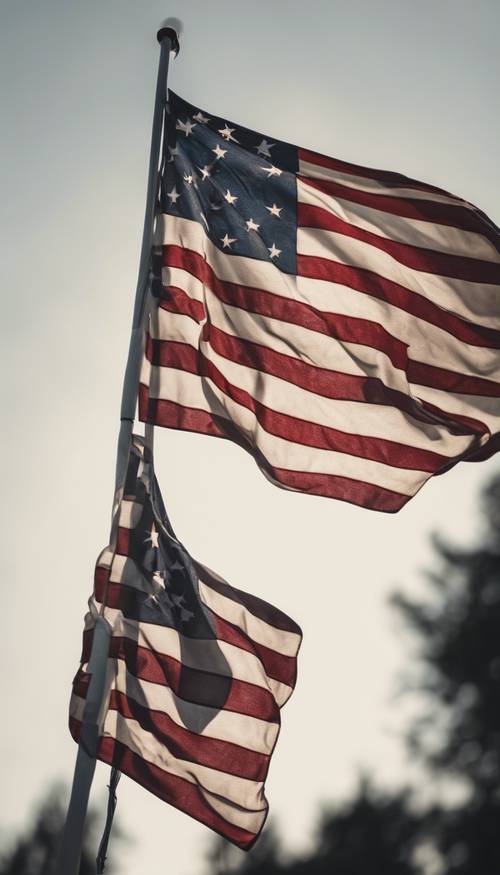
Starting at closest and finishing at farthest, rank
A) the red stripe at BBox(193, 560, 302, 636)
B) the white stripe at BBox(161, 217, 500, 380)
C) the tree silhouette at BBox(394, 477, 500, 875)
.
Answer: the red stripe at BBox(193, 560, 302, 636)
the white stripe at BBox(161, 217, 500, 380)
the tree silhouette at BBox(394, 477, 500, 875)

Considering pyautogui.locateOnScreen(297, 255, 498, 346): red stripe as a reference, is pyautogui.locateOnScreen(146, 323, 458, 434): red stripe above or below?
below

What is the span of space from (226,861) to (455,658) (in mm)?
28002

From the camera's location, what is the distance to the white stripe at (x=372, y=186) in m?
6.76

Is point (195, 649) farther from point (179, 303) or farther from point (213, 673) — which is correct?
point (179, 303)

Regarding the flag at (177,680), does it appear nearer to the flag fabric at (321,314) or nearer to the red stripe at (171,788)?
the red stripe at (171,788)

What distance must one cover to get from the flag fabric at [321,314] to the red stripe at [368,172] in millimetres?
11

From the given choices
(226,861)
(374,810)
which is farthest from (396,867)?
(226,861)

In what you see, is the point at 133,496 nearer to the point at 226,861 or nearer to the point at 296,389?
the point at 296,389

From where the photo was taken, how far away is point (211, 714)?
601cm

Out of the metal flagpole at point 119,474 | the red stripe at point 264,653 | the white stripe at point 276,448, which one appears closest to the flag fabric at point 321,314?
the white stripe at point 276,448

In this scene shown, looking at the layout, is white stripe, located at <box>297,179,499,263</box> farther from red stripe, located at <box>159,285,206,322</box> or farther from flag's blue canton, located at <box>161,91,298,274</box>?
red stripe, located at <box>159,285,206,322</box>

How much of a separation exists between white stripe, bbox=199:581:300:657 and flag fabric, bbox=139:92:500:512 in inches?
36.3

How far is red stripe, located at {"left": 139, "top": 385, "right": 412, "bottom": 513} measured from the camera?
611cm

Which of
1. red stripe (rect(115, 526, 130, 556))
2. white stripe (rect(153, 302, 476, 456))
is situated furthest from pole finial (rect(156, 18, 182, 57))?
red stripe (rect(115, 526, 130, 556))
